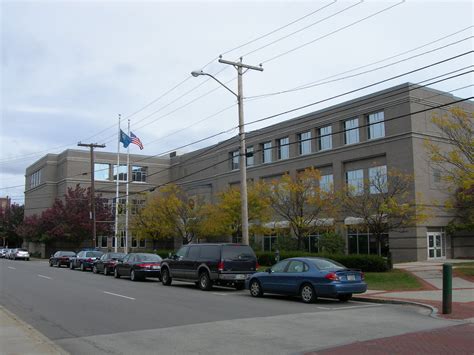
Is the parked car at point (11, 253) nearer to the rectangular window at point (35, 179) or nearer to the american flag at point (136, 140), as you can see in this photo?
the rectangular window at point (35, 179)

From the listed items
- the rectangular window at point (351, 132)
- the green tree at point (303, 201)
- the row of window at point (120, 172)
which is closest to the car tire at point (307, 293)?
the green tree at point (303, 201)

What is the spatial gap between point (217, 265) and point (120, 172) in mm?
56300

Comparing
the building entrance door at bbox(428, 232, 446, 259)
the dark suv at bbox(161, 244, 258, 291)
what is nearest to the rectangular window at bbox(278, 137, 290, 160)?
the building entrance door at bbox(428, 232, 446, 259)

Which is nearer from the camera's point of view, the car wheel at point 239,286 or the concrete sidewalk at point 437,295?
the concrete sidewalk at point 437,295

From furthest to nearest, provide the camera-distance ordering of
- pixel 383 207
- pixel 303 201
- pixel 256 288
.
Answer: pixel 303 201 < pixel 383 207 < pixel 256 288

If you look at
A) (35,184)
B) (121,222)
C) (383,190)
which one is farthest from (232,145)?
(35,184)

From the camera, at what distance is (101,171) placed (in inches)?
2847

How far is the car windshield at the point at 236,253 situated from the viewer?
20298 mm

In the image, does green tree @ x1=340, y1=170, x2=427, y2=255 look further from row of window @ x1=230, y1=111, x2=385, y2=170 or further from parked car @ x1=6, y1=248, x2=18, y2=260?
parked car @ x1=6, y1=248, x2=18, y2=260

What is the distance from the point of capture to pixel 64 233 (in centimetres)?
5744

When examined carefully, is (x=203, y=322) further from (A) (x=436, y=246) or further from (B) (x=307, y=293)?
(A) (x=436, y=246)

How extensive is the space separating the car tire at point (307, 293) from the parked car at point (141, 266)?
36.3ft

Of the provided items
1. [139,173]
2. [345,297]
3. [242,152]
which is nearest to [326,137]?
[242,152]

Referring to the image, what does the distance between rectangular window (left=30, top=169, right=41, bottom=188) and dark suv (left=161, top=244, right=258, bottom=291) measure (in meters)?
64.1
